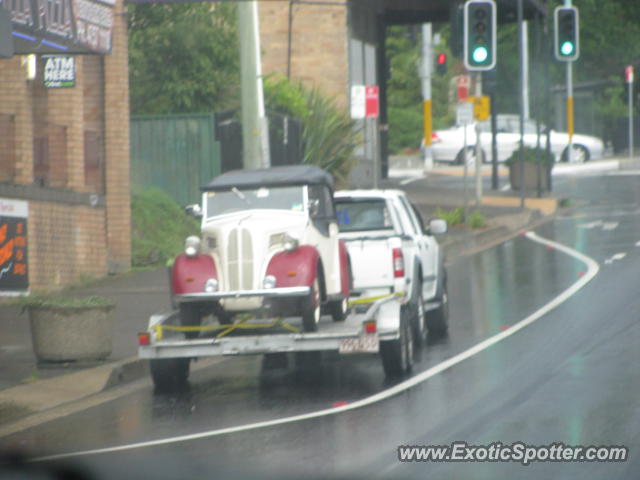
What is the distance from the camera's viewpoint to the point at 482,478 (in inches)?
335

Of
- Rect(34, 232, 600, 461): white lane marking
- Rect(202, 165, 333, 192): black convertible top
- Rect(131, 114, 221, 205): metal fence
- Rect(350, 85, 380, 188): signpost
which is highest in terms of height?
Rect(350, 85, 380, 188): signpost

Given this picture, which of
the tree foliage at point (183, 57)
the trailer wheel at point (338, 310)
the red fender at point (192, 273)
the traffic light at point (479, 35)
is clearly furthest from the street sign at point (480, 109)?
the red fender at point (192, 273)

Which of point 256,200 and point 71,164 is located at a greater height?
point 71,164

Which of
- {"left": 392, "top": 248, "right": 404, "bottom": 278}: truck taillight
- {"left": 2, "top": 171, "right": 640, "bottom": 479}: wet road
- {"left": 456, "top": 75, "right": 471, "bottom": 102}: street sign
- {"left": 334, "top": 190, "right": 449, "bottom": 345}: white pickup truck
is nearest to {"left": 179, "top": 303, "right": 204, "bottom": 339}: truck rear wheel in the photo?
{"left": 2, "top": 171, "right": 640, "bottom": 479}: wet road

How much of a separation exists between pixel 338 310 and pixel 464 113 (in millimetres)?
16359

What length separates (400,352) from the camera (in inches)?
513

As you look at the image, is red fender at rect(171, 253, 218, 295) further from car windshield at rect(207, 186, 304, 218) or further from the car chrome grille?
car windshield at rect(207, 186, 304, 218)

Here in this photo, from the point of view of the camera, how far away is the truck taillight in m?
14.5

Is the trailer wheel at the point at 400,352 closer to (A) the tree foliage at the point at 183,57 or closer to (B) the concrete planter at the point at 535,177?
(A) the tree foliage at the point at 183,57

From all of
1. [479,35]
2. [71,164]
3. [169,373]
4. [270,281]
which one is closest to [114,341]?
[169,373]

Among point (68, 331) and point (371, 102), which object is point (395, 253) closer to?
point (68, 331)

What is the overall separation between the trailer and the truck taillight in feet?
2.42

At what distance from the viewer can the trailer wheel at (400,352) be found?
12.9m

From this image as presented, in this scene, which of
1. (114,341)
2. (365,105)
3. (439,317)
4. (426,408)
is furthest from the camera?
(365,105)
